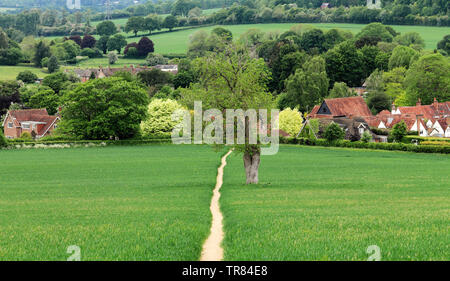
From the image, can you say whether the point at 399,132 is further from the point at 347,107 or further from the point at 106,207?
the point at 106,207

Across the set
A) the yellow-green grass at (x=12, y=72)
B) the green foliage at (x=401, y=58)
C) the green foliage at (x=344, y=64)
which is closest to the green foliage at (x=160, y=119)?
the green foliage at (x=344, y=64)

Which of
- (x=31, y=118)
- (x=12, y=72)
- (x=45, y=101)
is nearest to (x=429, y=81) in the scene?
(x=31, y=118)

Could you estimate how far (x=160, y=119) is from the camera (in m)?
101

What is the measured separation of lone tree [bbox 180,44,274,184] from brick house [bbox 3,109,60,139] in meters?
85.3

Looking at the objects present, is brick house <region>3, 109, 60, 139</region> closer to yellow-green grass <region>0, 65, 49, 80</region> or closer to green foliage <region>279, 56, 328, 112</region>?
green foliage <region>279, 56, 328, 112</region>

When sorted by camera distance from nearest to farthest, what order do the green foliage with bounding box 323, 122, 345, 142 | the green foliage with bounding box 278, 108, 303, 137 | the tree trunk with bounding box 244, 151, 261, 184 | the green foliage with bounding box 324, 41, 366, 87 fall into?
the tree trunk with bounding box 244, 151, 261, 184, the green foliage with bounding box 323, 122, 345, 142, the green foliage with bounding box 278, 108, 303, 137, the green foliage with bounding box 324, 41, 366, 87

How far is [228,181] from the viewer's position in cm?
4447

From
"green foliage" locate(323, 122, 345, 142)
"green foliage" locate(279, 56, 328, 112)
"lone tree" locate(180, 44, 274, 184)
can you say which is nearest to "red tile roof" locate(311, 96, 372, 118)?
"green foliage" locate(279, 56, 328, 112)

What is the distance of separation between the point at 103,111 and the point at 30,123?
3589 cm

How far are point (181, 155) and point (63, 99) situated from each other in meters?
30.1

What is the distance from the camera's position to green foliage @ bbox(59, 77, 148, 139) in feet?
295

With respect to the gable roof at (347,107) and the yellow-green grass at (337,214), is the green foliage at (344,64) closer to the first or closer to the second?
the gable roof at (347,107)
